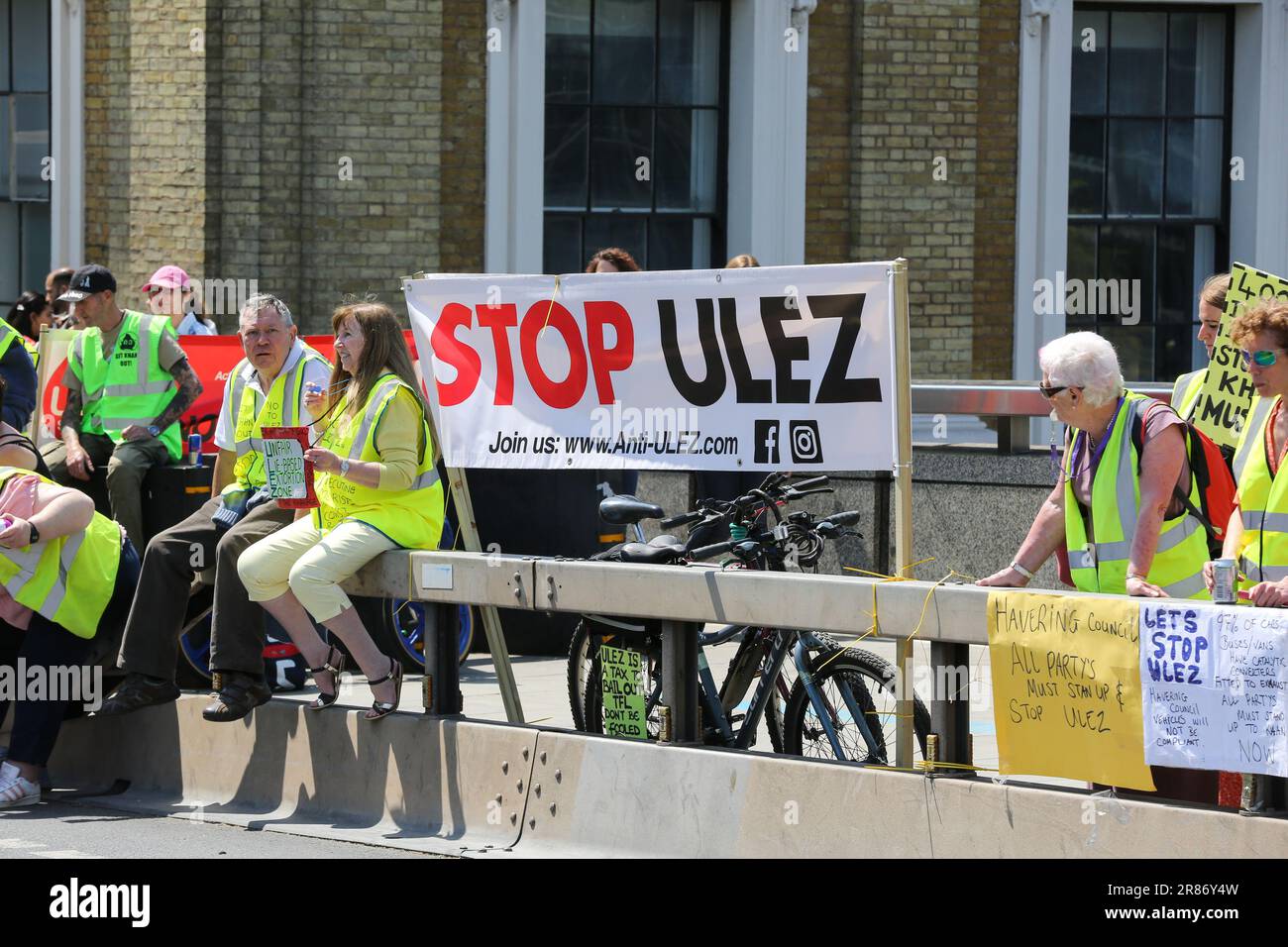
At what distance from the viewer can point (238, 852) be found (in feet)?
25.0

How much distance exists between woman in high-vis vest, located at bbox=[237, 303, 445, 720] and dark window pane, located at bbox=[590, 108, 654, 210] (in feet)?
26.0

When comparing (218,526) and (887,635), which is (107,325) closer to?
(218,526)

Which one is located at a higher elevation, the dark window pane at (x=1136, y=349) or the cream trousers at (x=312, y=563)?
the dark window pane at (x=1136, y=349)

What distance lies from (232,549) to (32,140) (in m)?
8.84

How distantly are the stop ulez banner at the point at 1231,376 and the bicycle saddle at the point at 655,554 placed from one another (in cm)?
220

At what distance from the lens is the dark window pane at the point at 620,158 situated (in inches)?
638

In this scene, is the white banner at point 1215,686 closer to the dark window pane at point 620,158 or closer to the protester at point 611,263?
the protester at point 611,263

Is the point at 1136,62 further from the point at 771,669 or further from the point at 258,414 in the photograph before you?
the point at 771,669

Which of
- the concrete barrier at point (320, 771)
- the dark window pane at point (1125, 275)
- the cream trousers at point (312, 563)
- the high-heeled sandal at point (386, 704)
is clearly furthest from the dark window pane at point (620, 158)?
the high-heeled sandal at point (386, 704)

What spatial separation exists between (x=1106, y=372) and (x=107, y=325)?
6492mm

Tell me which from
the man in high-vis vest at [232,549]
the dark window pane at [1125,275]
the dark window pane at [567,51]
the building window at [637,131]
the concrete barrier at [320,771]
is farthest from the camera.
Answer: the dark window pane at [1125,275]

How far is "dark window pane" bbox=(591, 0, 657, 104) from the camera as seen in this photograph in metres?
16.2

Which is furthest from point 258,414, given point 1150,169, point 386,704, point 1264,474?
point 1150,169

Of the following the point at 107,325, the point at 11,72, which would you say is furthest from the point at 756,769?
the point at 11,72
